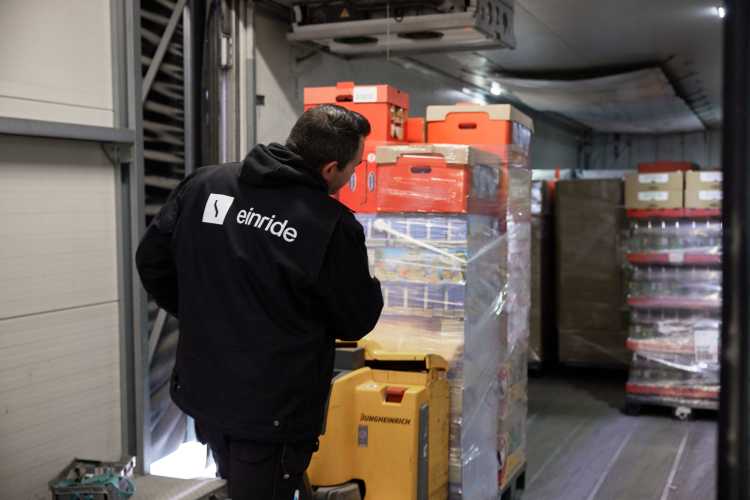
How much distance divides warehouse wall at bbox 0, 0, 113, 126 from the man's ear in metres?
1.59

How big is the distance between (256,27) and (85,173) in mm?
1490

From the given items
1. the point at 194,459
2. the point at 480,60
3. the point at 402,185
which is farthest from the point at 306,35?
the point at 480,60

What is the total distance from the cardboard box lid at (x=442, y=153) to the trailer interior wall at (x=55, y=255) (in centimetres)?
131

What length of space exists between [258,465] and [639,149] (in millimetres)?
13369

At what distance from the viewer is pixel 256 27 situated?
15.1 feet

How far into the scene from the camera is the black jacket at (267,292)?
2225 millimetres

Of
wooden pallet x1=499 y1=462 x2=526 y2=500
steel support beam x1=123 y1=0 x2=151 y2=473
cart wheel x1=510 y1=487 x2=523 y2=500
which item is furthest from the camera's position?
cart wheel x1=510 y1=487 x2=523 y2=500

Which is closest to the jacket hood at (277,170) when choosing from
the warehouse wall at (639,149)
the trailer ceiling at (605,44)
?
the trailer ceiling at (605,44)

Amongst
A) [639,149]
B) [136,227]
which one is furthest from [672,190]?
[639,149]

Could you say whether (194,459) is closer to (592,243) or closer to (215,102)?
(215,102)

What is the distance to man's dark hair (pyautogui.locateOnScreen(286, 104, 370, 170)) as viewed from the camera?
236 cm

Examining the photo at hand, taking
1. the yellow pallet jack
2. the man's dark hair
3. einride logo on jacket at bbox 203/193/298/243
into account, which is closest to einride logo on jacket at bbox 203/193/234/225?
einride logo on jacket at bbox 203/193/298/243

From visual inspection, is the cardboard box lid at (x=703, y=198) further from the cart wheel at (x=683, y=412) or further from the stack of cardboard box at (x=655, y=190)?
the cart wheel at (x=683, y=412)

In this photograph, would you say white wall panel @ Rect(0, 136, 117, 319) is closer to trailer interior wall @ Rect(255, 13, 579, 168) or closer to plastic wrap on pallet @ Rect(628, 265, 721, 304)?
trailer interior wall @ Rect(255, 13, 579, 168)
